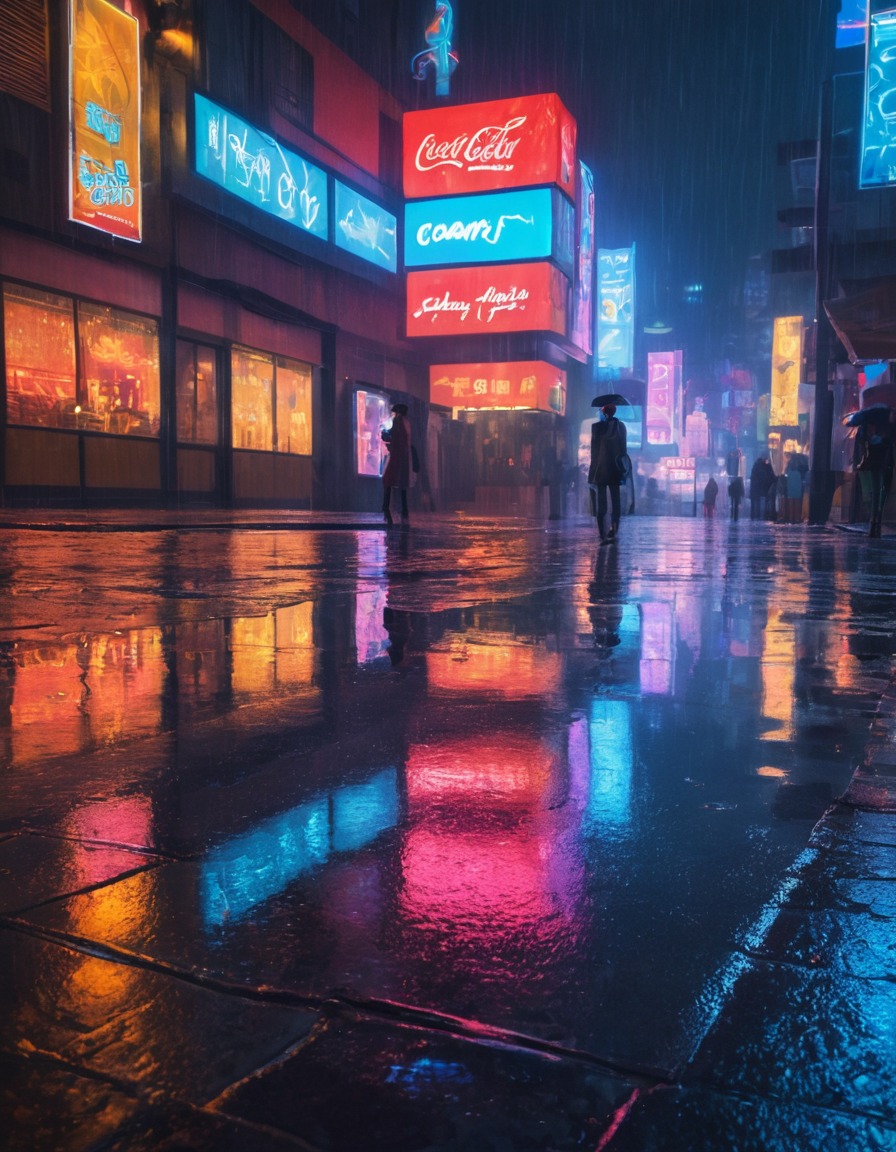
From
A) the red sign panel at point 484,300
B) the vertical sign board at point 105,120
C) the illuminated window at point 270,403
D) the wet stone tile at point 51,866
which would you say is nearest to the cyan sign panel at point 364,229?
the red sign panel at point 484,300

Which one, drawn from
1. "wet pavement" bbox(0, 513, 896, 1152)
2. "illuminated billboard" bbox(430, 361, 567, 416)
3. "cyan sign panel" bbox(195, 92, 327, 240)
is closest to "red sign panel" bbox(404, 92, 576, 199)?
"illuminated billboard" bbox(430, 361, 567, 416)

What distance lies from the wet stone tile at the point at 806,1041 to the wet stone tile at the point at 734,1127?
2cm

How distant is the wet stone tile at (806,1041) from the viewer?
3.30ft

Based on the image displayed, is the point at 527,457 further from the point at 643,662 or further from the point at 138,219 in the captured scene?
the point at 643,662

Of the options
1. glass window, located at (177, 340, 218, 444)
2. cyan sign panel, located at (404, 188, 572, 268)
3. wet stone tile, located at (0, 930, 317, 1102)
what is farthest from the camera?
cyan sign panel, located at (404, 188, 572, 268)

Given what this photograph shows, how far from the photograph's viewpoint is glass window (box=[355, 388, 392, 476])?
29.1m

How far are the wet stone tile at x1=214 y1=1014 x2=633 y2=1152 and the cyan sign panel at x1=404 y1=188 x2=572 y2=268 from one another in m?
33.4

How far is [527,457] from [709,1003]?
35.7 meters

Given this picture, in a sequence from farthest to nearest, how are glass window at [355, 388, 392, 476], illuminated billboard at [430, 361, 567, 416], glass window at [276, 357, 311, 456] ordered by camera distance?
1. illuminated billboard at [430, 361, 567, 416]
2. glass window at [355, 388, 392, 476]
3. glass window at [276, 357, 311, 456]

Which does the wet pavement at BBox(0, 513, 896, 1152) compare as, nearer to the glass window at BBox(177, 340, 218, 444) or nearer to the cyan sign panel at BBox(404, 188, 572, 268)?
the glass window at BBox(177, 340, 218, 444)

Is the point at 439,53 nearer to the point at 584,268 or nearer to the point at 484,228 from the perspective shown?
the point at 484,228

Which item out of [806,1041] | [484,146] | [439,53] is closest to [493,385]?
[484,146]

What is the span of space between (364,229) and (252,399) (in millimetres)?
7923

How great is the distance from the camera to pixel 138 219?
64.4ft
